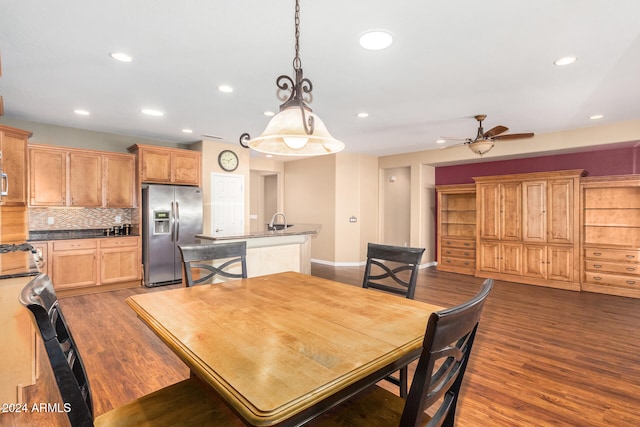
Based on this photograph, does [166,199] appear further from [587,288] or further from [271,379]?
[587,288]

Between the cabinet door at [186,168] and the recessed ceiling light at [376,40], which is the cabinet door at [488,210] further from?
the cabinet door at [186,168]

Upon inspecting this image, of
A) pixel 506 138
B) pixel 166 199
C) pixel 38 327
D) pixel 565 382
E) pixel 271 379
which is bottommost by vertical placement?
pixel 565 382

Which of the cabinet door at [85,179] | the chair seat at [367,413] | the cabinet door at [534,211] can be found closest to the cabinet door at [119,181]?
the cabinet door at [85,179]

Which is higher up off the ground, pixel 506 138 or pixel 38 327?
pixel 506 138

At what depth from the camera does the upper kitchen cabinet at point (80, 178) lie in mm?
4504

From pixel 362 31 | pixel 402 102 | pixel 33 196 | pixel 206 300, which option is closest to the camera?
pixel 206 300

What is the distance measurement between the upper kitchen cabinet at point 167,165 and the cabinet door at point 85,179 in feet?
1.92

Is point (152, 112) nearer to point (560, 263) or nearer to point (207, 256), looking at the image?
point (207, 256)

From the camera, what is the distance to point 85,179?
485 centimetres

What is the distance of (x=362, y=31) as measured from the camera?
7.47ft

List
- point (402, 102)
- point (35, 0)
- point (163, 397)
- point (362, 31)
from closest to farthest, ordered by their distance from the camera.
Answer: point (163, 397)
point (35, 0)
point (362, 31)
point (402, 102)

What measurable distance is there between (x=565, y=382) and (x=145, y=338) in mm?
3611

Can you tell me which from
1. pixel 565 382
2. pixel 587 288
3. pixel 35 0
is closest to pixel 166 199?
pixel 35 0

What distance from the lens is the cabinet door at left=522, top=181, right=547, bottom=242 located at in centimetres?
548
